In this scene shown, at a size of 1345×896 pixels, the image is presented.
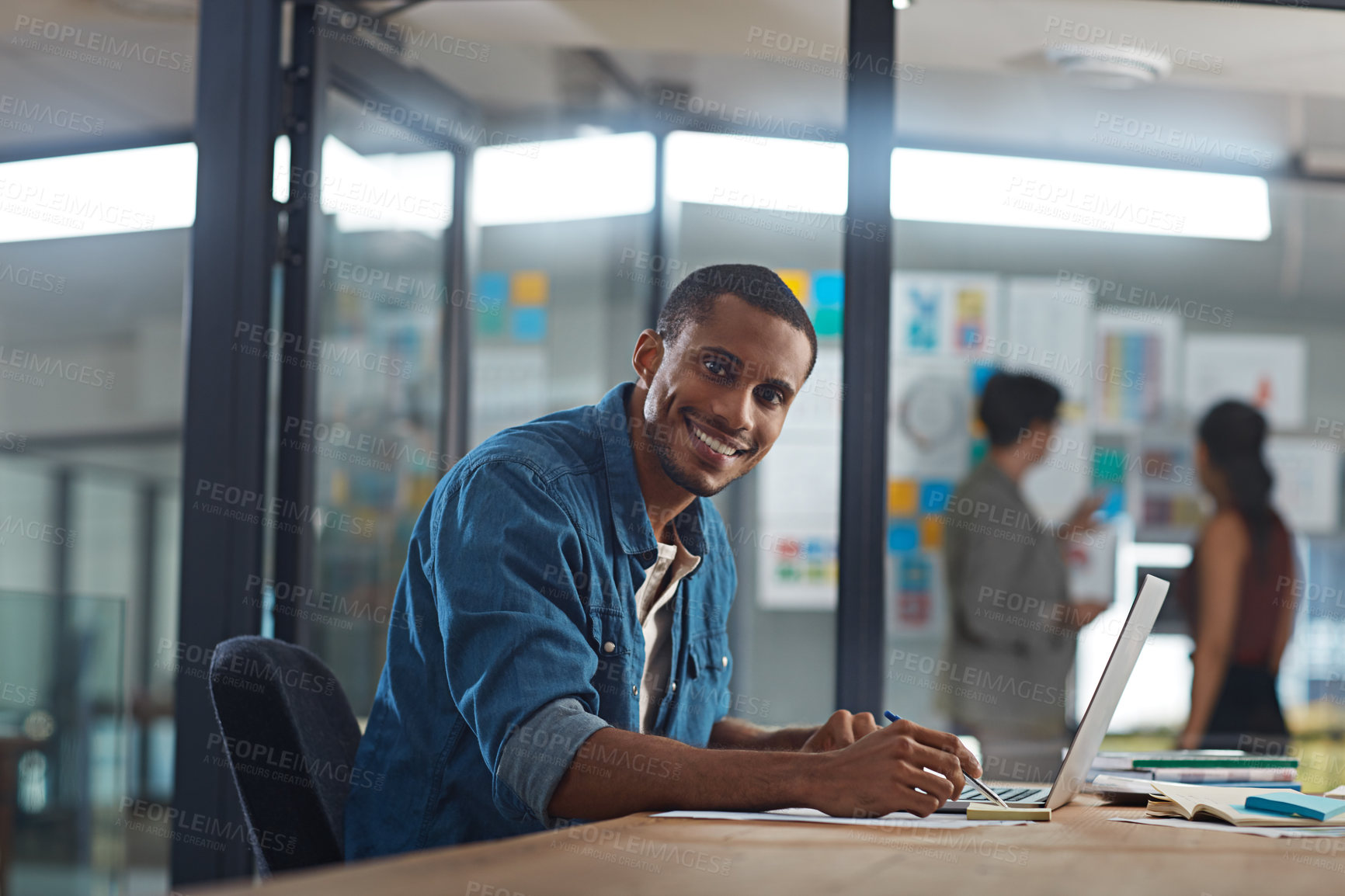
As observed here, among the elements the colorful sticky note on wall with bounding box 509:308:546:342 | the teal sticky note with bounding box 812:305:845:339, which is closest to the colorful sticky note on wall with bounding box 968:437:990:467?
the teal sticky note with bounding box 812:305:845:339

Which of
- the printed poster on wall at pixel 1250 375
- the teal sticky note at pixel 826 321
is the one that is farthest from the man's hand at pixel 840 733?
the printed poster on wall at pixel 1250 375

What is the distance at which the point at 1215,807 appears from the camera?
53.3 inches

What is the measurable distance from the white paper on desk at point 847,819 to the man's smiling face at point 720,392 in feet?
1.76

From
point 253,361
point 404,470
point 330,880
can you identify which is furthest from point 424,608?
point 404,470

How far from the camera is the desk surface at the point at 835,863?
866mm

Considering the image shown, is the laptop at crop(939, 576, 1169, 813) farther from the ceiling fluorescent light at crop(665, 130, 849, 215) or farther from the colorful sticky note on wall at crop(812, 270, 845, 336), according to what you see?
the ceiling fluorescent light at crop(665, 130, 849, 215)

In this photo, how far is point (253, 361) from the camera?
2533 millimetres

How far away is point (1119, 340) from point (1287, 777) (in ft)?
6.58

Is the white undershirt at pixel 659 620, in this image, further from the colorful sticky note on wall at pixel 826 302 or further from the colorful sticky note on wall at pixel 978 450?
the colorful sticky note on wall at pixel 978 450

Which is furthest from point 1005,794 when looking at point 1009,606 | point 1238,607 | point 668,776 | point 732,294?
point 1238,607

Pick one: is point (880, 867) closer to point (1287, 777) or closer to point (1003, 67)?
point (1287, 777)

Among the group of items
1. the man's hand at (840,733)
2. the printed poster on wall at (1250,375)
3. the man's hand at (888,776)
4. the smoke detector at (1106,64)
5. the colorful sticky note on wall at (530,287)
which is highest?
the smoke detector at (1106,64)

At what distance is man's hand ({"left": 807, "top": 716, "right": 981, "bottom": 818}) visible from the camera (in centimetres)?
122

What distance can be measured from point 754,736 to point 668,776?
59 centimetres
